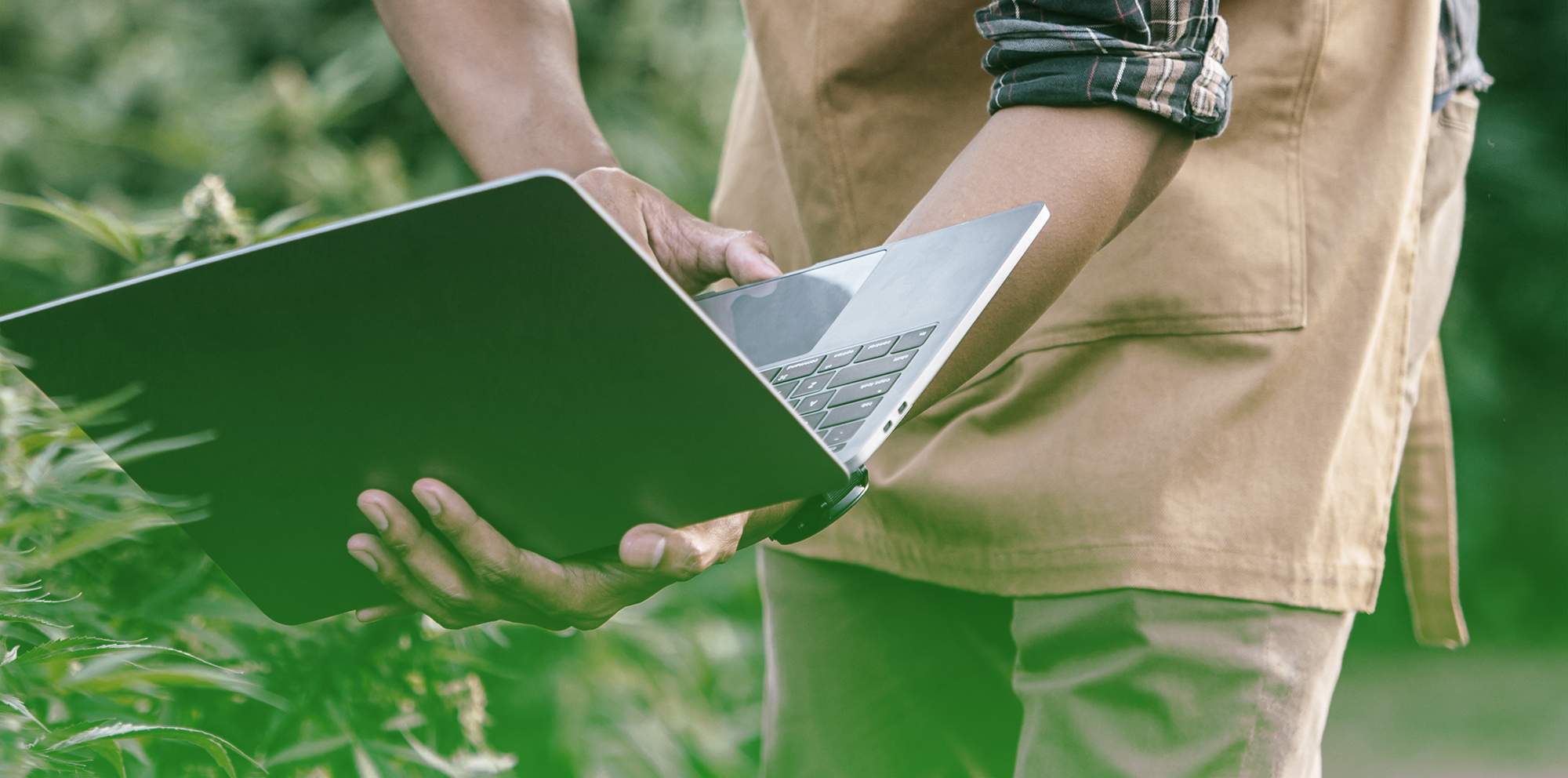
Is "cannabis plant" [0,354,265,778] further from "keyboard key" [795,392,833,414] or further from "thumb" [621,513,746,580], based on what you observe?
"keyboard key" [795,392,833,414]

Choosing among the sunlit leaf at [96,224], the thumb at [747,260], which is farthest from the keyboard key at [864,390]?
the sunlit leaf at [96,224]

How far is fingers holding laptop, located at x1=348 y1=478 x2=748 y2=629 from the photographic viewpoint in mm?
780

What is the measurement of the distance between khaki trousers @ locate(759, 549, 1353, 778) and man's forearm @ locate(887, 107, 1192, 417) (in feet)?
1.05

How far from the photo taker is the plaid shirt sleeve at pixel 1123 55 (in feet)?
2.77

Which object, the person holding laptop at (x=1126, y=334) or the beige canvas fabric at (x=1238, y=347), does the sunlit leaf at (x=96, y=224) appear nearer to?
the person holding laptop at (x=1126, y=334)

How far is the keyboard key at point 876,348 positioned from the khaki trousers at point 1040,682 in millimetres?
420

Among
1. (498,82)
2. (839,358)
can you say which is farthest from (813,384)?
(498,82)

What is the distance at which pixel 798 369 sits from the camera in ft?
2.70

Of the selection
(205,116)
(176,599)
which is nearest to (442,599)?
(176,599)

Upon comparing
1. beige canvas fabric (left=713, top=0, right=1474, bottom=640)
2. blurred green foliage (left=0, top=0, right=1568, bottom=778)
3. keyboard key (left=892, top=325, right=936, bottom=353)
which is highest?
keyboard key (left=892, top=325, right=936, bottom=353)

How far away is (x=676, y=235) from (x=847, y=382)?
1.35 feet

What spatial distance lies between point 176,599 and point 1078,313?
2.84 feet

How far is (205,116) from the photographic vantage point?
2.59 meters

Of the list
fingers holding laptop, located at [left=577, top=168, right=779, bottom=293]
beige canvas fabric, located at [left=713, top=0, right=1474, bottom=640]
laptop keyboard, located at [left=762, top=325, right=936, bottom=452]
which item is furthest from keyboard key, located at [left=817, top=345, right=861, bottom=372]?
beige canvas fabric, located at [left=713, top=0, right=1474, bottom=640]
